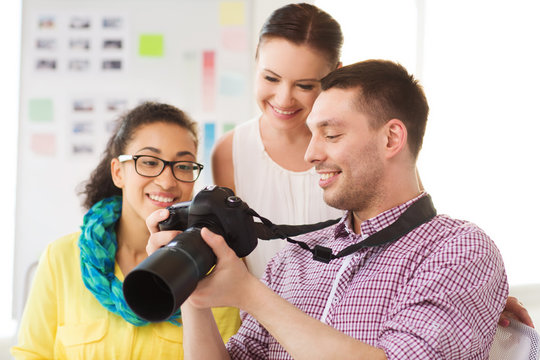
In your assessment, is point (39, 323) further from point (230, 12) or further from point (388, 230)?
point (230, 12)

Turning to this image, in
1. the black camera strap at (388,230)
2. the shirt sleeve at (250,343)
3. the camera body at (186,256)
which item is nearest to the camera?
the camera body at (186,256)

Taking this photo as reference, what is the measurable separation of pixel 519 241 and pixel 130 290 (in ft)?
9.02

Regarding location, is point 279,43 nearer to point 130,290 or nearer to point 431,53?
point 130,290

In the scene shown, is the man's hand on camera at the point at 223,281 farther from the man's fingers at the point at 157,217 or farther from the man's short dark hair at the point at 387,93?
the man's short dark hair at the point at 387,93

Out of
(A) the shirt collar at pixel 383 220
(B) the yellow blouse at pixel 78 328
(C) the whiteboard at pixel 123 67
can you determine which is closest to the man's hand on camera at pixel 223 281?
(A) the shirt collar at pixel 383 220

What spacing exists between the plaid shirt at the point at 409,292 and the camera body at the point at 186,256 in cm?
30

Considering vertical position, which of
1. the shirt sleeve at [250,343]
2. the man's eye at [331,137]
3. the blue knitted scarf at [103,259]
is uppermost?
the man's eye at [331,137]

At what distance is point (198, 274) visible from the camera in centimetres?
87

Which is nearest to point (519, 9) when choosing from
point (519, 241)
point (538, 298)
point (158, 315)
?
point (519, 241)

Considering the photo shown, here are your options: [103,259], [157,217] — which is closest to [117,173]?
[103,259]

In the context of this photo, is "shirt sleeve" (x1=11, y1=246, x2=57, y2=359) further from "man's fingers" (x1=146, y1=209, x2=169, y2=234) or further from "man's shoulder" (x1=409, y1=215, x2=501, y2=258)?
"man's shoulder" (x1=409, y1=215, x2=501, y2=258)

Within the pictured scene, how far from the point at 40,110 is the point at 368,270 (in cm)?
239

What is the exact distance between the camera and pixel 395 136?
1.30 metres

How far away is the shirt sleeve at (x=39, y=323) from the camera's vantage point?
5.10 ft
